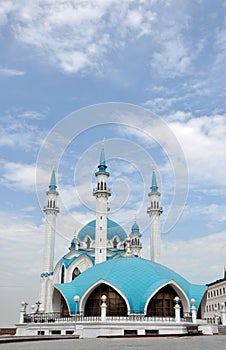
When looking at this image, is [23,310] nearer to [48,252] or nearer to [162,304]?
[162,304]

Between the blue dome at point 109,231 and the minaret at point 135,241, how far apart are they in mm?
3517

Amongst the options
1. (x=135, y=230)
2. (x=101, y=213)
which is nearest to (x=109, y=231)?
(x=135, y=230)

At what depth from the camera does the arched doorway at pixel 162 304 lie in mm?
29719

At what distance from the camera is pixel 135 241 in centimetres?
6078

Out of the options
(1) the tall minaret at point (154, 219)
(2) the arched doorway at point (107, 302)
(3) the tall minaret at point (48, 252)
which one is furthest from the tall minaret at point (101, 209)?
(2) the arched doorway at point (107, 302)

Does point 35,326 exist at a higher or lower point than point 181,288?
lower

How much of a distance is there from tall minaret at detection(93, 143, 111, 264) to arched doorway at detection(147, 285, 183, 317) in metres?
15.6

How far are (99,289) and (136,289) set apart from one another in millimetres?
3133

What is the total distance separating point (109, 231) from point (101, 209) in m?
9.84

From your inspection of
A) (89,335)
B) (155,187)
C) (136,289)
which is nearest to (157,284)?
(136,289)

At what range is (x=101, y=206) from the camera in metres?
47.9

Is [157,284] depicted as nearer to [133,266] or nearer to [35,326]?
[133,266]

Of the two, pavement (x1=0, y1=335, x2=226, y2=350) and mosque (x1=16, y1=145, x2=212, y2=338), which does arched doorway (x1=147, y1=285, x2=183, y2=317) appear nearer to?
mosque (x1=16, y1=145, x2=212, y2=338)

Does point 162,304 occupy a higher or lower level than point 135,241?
lower
